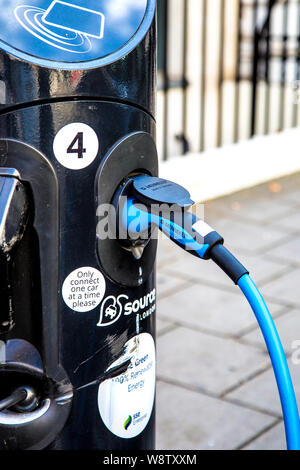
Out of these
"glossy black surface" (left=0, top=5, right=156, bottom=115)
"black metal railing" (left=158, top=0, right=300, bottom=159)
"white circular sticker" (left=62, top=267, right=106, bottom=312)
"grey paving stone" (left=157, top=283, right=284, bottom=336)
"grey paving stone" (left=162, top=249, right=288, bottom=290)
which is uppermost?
"glossy black surface" (left=0, top=5, right=156, bottom=115)

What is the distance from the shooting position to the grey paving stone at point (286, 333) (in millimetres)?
3498

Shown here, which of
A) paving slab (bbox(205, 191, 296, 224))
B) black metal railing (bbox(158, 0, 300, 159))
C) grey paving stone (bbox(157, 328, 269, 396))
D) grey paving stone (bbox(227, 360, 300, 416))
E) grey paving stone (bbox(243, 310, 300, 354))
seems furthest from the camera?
black metal railing (bbox(158, 0, 300, 159))

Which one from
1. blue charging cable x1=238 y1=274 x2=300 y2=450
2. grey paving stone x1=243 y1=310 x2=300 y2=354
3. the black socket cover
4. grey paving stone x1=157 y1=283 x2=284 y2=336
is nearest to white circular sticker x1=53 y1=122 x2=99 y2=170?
the black socket cover

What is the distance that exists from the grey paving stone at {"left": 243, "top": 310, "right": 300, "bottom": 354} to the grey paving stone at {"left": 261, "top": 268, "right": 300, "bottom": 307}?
20cm

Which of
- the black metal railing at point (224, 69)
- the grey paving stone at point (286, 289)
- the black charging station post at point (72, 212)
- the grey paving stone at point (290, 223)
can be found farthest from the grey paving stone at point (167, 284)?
the black charging station post at point (72, 212)

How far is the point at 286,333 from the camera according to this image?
3594mm

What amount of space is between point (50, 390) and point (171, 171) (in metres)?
4.38

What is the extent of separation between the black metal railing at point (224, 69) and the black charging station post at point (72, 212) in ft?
14.1

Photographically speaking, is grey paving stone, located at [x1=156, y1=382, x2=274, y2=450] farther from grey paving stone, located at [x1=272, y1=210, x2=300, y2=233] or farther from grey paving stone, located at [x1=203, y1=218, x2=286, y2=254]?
grey paving stone, located at [x1=272, y1=210, x2=300, y2=233]

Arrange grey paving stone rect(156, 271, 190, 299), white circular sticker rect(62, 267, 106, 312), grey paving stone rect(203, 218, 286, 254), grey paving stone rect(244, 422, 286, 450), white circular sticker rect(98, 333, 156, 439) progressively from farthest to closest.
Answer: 1. grey paving stone rect(203, 218, 286, 254)
2. grey paving stone rect(156, 271, 190, 299)
3. grey paving stone rect(244, 422, 286, 450)
4. white circular sticker rect(98, 333, 156, 439)
5. white circular sticker rect(62, 267, 106, 312)

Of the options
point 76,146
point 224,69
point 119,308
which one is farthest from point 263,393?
point 224,69

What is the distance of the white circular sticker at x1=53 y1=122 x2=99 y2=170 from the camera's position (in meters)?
1.32

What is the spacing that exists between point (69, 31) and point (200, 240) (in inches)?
17.7
